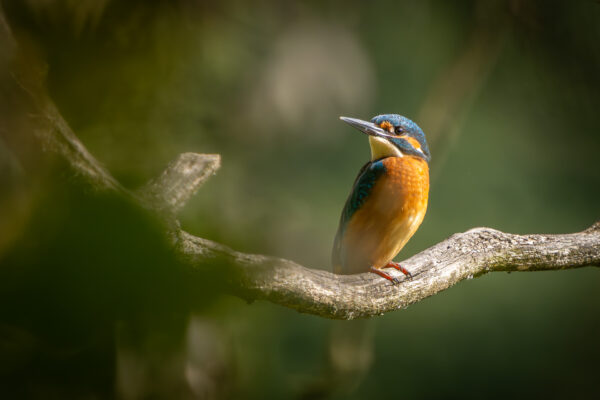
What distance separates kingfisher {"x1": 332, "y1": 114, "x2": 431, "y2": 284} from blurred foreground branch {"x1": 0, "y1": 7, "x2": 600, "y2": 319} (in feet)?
0.90

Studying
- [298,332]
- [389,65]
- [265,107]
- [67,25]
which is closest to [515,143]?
[389,65]

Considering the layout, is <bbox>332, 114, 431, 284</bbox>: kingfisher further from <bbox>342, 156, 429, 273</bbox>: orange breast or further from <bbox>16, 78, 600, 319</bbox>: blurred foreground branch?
<bbox>16, 78, 600, 319</bbox>: blurred foreground branch

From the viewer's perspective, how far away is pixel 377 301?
167 cm

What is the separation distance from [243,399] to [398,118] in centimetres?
141

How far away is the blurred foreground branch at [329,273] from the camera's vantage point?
23.2 inches

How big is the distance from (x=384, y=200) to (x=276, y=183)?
0.73 meters

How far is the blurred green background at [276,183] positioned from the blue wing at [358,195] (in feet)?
0.62

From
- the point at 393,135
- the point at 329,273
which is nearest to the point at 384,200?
the point at 393,135

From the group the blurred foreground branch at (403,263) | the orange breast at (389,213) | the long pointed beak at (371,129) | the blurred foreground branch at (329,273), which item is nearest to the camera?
the blurred foreground branch at (329,273)

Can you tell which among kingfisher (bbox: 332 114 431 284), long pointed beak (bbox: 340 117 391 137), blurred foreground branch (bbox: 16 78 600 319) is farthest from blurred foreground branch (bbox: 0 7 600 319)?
long pointed beak (bbox: 340 117 391 137)

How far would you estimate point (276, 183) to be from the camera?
1597mm

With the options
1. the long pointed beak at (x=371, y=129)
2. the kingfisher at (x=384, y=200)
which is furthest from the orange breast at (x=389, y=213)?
the long pointed beak at (x=371, y=129)

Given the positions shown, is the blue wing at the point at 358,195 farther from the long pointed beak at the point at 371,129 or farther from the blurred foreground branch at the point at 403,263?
the blurred foreground branch at the point at 403,263

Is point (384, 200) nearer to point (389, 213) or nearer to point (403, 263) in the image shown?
point (389, 213)
